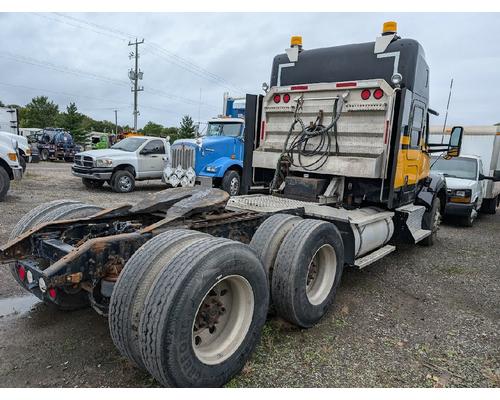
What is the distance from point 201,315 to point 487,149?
38.1ft

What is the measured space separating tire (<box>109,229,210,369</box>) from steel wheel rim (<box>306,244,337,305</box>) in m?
1.66

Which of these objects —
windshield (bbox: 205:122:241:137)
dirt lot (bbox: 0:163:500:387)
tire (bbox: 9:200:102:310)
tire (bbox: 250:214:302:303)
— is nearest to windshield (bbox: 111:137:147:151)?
windshield (bbox: 205:122:241:137)

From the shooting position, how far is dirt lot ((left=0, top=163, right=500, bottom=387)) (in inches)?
108

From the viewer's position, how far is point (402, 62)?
4.91 meters

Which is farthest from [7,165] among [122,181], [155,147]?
[155,147]

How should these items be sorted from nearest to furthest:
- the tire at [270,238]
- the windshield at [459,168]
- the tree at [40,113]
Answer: the tire at [270,238] → the windshield at [459,168] → the tree at [40,113]

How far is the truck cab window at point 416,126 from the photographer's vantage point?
17.6 ft

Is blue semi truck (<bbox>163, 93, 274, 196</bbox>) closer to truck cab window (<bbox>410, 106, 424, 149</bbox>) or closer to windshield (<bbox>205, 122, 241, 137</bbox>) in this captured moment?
windshield (<bbox>205, 122, 241, 137</bbox>)

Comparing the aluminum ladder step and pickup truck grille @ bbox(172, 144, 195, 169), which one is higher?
pickup truck grille @ bbox(172, 144, 195, 169)

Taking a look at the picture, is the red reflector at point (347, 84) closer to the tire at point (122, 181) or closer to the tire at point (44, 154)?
the tire at point (122, 181)

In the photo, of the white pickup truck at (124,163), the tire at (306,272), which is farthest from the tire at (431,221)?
the white pickup truck at (124,163)

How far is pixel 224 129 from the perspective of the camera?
39.8ft

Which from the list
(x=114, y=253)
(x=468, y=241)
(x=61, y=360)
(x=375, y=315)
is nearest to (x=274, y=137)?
(x=375, y=315)

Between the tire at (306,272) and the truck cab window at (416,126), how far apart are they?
2.50 meters
